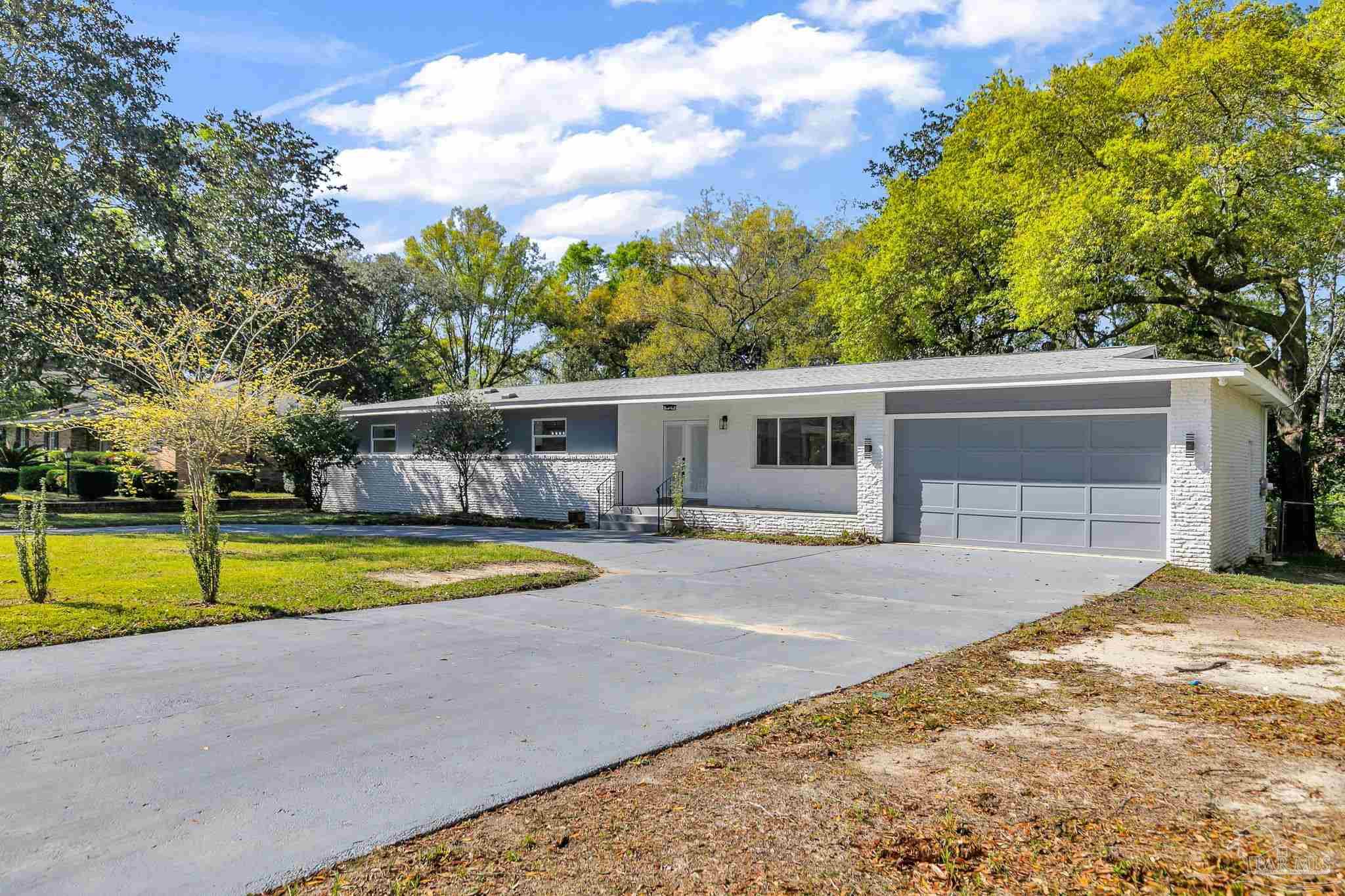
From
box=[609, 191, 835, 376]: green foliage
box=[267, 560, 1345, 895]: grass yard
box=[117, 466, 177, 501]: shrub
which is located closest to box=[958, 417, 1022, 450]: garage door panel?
box=[267, 560, 1345, 895]: grass yard

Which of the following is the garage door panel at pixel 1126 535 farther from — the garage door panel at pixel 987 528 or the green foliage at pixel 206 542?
the green foliage at pixel 206 542

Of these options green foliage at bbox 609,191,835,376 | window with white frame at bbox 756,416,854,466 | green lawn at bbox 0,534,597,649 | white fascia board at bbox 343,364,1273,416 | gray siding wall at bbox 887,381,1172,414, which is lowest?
green lawn at bbox 0,534,597,649

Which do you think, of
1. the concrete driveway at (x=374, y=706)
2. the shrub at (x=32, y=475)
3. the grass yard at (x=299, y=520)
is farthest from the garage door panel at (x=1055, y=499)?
the shrub at (x=32, y=475)

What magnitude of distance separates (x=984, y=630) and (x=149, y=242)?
22761 mm

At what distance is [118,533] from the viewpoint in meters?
15.4

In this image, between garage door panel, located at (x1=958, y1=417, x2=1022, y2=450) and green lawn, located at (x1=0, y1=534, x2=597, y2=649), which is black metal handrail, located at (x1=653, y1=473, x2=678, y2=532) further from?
garage door panel, located at (x1=958, y1=417, x2=1022, y2=450)

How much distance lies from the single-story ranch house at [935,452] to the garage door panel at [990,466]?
0.02 metres

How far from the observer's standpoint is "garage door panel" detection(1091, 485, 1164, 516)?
40.5 ft

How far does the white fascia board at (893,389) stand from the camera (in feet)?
37.7

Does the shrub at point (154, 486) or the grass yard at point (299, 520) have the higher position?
the shrub at point (154, 486)

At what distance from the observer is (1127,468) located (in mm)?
12562

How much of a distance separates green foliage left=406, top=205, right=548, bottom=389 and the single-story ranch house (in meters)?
A: 17.4

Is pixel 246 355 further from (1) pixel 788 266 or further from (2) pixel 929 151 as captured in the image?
(2) pixel 929 151

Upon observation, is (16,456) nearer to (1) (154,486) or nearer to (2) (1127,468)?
(1) (154,486)
